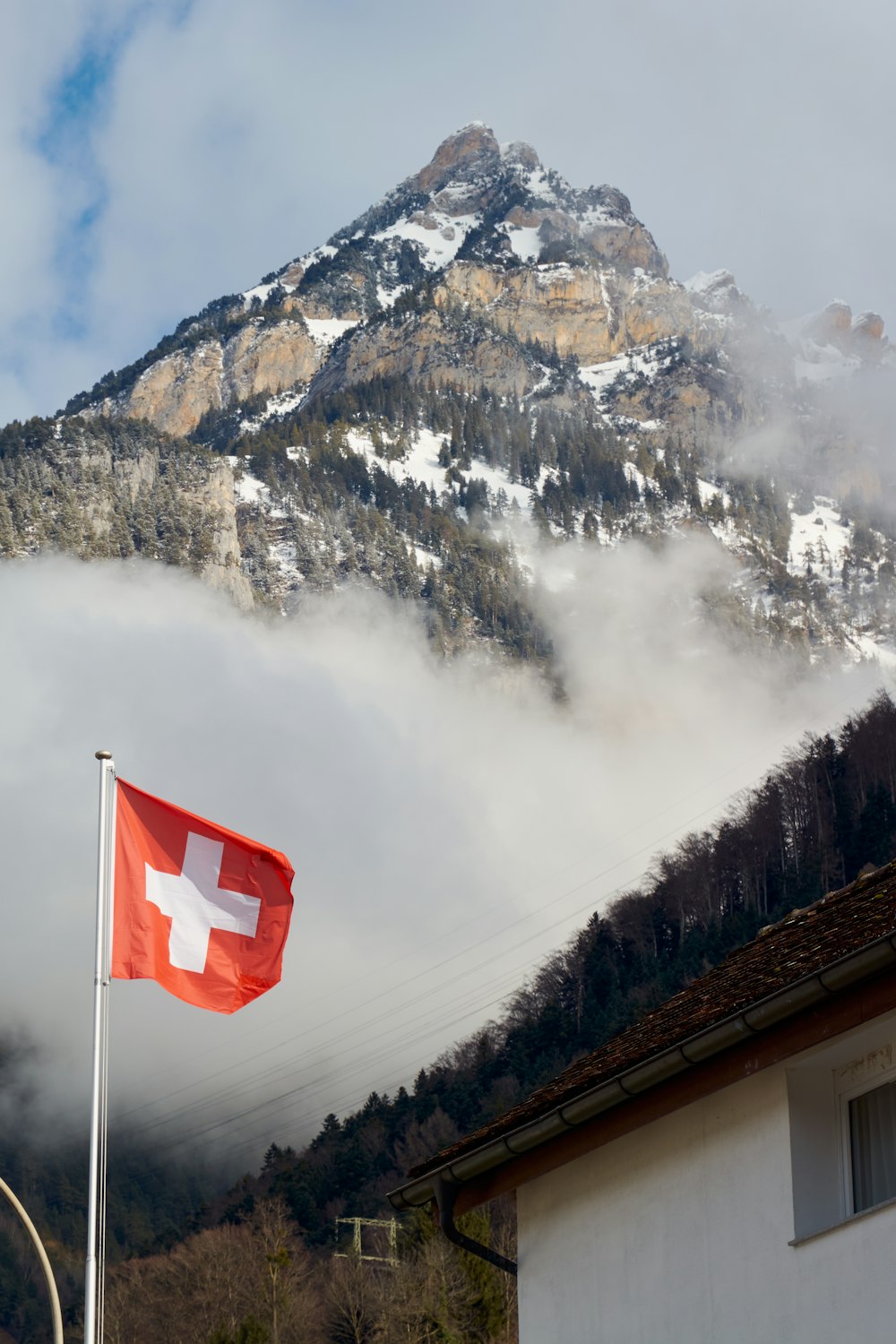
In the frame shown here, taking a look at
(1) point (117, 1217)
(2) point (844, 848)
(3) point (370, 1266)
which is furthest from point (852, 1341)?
(1) point (117, 1217)

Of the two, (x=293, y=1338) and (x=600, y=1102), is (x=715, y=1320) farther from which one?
(x=293, y=1338)

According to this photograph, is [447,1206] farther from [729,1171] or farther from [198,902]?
[198,902]

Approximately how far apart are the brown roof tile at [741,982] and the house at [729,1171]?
40 millimetres

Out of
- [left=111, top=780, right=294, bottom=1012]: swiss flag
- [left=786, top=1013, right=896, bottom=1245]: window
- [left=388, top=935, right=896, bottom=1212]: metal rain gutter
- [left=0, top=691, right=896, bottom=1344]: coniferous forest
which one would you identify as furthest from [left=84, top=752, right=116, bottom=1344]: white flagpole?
[left=0, top=691, right=896, bottom=1344]: coniferous forest

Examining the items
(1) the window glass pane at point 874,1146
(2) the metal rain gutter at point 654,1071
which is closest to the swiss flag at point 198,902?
(2) the metal rain gutter at point 654,1071

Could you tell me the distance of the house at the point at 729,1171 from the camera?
9.87 meters

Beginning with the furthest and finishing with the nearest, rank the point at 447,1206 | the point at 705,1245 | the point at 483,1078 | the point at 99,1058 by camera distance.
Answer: the point at 483,1078 → the point at 99,1058 → the point at 447,1206 → the point at 705,1245

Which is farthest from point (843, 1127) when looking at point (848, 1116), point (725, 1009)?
point (725, 1009)

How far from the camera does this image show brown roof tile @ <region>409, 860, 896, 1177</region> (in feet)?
35.8

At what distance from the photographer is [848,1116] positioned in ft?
34.3

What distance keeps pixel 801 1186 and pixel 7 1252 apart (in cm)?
16610

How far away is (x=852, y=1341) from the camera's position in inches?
368

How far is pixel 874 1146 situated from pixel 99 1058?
7.98 m

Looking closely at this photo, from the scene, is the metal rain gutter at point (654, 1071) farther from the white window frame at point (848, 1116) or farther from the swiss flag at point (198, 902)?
the swiss flag at point (198, 902)
